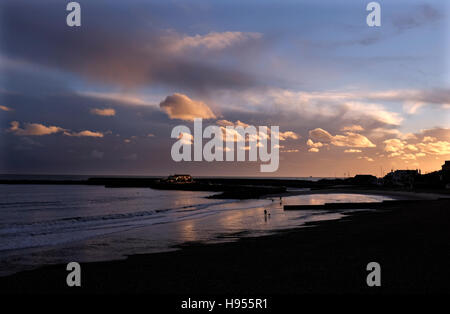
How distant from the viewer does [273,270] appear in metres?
13.3

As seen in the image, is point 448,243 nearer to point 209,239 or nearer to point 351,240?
point 351,240

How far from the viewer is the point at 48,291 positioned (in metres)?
11.2

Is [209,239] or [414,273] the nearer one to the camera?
[414,273]

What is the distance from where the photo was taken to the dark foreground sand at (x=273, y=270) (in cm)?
1123

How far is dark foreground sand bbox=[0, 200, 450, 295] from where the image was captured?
11.2 m

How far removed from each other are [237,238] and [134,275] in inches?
372

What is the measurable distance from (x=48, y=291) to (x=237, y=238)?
12.1m
